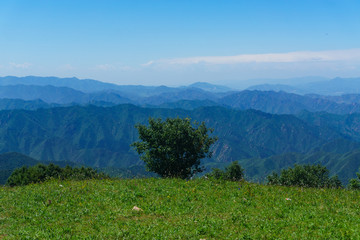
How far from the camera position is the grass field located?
503 inches

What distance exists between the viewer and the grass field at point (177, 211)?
12.8 m

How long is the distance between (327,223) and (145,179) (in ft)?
47.0

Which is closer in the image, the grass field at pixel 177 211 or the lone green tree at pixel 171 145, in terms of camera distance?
the grass field at pixel 177 211

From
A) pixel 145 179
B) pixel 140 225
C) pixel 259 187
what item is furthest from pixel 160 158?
pixel 140 225

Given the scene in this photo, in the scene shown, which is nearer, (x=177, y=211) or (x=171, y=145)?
(x=177, y=211)

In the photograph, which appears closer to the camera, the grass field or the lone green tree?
the grass field

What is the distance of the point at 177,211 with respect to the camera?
15.8m

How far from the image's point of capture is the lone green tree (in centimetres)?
4016

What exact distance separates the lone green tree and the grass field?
18.0 meters

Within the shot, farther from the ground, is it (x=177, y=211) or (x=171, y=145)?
(x=177, y=211)

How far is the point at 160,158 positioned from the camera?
1617 inches

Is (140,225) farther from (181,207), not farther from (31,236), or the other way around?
(31,236)

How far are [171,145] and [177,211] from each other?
24445 mm

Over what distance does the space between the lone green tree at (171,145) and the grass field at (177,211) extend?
1801 cm
